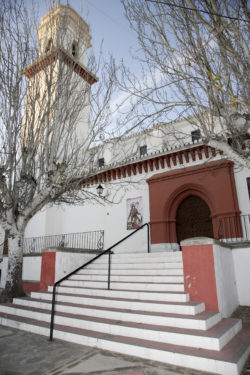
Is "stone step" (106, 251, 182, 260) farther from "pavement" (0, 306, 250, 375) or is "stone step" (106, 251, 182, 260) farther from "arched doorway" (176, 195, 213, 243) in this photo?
"arched doorway" (176, 195, 213, 243)

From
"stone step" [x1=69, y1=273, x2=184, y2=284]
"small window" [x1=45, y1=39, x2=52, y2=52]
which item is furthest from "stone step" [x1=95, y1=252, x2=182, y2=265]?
"small window" [x1=45, y1=39, x2=52, y2=52]

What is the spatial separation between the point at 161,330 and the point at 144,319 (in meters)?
0.62

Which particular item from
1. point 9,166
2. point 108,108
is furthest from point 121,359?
point 108,108

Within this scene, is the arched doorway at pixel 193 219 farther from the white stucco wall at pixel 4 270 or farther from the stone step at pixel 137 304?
the white stucco wall at pixel 4 270

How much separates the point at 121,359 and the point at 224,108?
580 cm

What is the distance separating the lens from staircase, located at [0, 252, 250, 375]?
3482 mm

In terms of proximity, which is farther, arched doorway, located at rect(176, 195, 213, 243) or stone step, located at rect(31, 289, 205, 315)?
arched doorway, located at rect(176, 195, 213, 243)

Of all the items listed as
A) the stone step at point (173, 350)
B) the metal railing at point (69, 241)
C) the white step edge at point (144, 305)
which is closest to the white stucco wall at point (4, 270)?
the metal railing at point (69, 241)

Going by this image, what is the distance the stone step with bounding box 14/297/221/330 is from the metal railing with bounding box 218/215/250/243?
5.58 m

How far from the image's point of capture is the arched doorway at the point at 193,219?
37.1 ft

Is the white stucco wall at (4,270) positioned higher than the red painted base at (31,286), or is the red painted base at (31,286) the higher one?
the white stucco wall at (4,270)

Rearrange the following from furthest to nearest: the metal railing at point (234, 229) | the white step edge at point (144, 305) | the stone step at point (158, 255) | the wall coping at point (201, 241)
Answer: the metal railing at point (234, 229)
the stone step at point (158, 255)
the wall coping at point (201, 241)
the white step edge at point (144, 305)

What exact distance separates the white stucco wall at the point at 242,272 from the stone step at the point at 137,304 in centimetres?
233

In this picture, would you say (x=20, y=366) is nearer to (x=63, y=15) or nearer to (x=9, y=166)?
(x=9, y=166)
